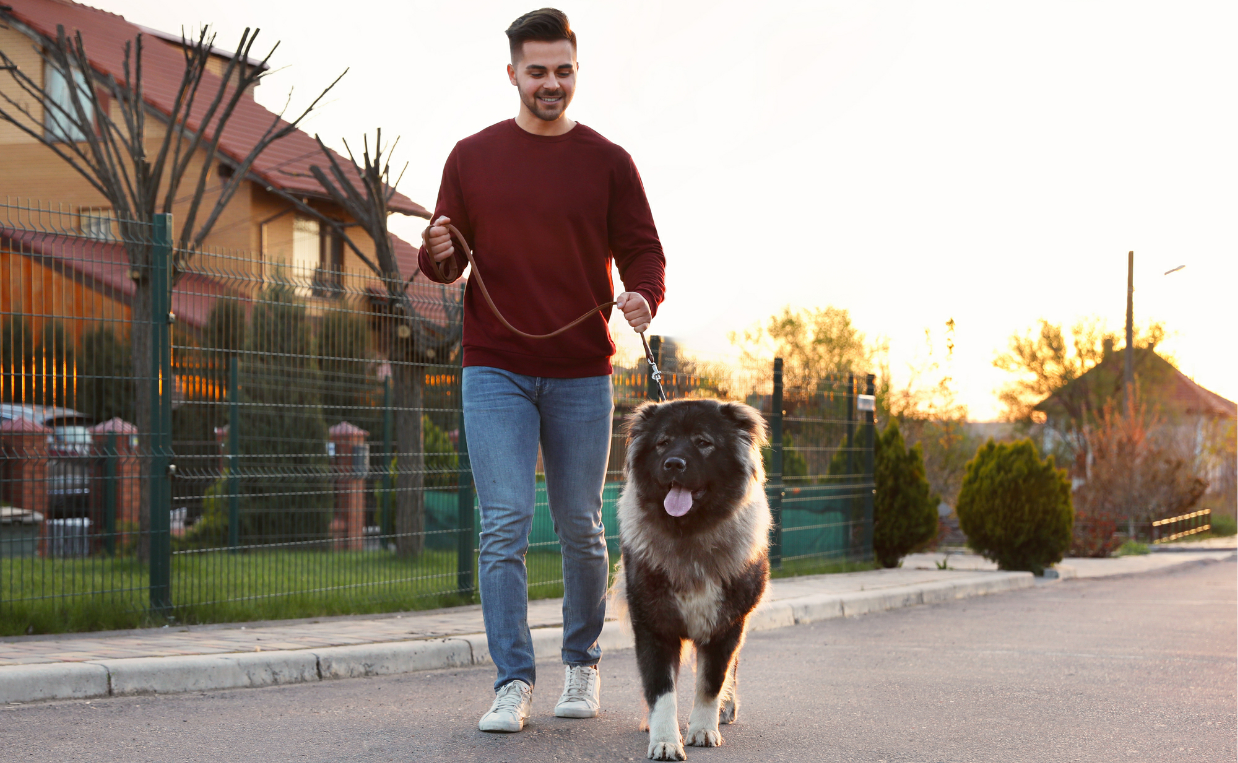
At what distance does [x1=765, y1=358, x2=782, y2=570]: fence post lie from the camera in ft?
38.5

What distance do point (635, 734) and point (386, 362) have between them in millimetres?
4646

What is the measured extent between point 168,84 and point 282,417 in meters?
20.2

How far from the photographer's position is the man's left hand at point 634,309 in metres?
4.43

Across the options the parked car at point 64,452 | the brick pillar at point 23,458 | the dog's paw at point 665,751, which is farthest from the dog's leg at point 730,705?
the brick pillar at point 23,458

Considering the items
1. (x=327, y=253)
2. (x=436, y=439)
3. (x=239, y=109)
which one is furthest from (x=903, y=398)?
(x=436, y=439)

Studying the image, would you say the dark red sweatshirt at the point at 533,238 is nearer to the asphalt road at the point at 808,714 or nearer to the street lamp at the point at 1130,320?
the asphalt road at the point at 808,714

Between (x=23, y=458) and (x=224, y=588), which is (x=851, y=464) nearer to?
(x=224, y=588)

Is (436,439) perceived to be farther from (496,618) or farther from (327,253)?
(327,253)

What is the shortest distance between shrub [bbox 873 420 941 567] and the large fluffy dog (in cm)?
961

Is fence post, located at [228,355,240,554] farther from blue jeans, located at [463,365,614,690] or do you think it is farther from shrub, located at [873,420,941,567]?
shrub, located at [873,420,941,567]

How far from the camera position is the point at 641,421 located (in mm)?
4441

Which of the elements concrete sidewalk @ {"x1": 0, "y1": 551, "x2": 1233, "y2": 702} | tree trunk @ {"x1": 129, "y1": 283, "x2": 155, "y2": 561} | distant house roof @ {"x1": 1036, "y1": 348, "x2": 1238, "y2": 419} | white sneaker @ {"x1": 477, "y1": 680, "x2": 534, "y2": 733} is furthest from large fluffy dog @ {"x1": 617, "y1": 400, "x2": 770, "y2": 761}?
distant house roof @ {"x1": 1036, "y1": 348, "x2": 1238, "y2": 419}

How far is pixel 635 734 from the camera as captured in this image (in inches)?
175

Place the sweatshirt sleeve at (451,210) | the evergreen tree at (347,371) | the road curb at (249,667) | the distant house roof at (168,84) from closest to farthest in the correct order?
the sweatshirt sleeve at (451,210) < the road curb at (249,667) < the evergreen tree at (347,371) < the distant house roof at (168,84)
